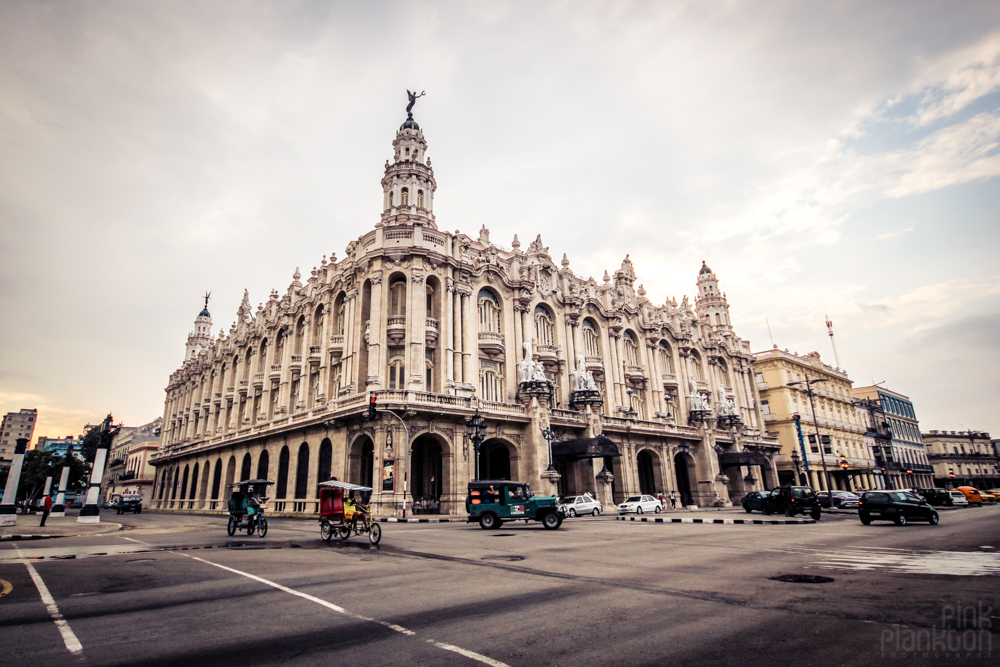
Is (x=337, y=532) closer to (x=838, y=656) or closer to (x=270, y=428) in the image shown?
(x=838, y=656)

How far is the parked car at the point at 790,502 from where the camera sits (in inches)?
1087

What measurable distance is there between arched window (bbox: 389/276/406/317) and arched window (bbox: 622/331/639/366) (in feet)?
76.9

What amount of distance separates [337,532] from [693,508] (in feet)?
119

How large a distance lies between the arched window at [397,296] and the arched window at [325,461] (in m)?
10.1

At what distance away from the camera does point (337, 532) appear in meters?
17.1

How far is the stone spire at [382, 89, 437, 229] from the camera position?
4128cm

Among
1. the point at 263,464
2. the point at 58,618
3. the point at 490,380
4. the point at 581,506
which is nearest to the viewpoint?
the point at 58,618

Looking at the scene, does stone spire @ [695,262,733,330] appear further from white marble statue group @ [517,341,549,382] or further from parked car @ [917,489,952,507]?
white marble statue group @ [517,341,549,382]

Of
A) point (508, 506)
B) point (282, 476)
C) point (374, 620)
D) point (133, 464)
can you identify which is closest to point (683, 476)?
point (508, 506)

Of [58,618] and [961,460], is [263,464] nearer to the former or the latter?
[58,618]

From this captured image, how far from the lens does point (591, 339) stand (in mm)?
48969

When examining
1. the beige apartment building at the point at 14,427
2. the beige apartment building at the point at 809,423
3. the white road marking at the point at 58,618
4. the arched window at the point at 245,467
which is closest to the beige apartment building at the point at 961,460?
the beige apartment building at the point at 809,423

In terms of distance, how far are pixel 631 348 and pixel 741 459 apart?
602 inches

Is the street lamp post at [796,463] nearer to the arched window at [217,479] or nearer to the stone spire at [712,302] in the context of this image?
the stone spire at [712,302]
